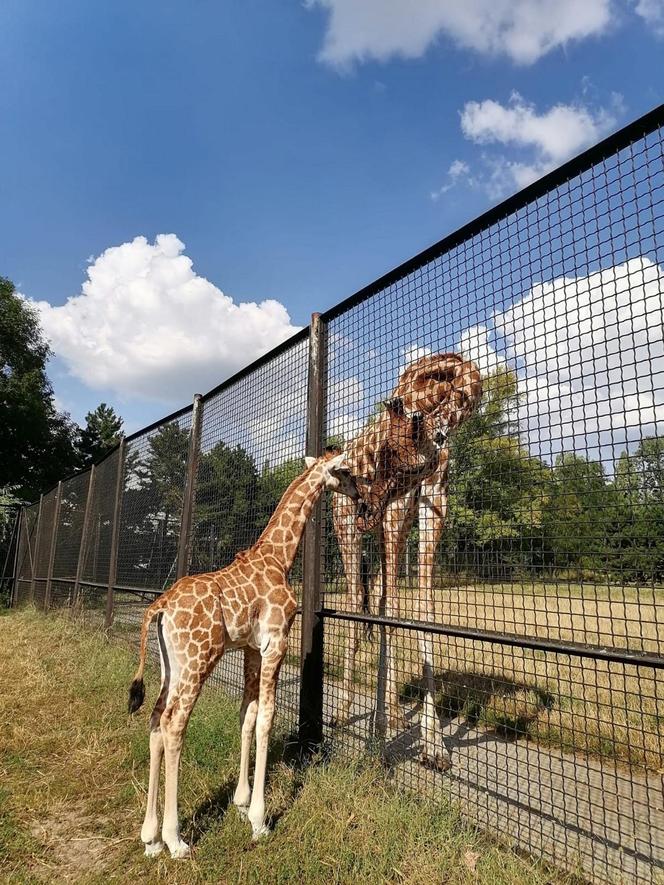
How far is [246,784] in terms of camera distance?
312cm

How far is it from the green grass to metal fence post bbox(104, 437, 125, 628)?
2974 mm

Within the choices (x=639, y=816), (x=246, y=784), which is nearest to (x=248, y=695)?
(x=246, y=784)

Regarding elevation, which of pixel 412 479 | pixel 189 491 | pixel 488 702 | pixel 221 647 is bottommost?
pixel 488 702

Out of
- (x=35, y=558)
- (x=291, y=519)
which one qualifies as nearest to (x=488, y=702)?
(x=291, y=519)

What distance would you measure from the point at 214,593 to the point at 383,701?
152 centimetres

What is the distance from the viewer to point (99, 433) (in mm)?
43406

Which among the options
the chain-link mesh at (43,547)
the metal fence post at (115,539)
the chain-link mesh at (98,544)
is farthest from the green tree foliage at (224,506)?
the chain-link mesh at (43,547)

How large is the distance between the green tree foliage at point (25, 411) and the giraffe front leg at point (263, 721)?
1984cm

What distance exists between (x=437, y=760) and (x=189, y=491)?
3762mm

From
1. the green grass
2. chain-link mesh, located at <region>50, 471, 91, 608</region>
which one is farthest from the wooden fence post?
the green grass

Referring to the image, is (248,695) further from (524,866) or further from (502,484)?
(502,484)

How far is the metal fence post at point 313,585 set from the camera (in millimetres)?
3912

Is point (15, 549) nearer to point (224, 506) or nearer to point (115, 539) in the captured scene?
point (115, 539)

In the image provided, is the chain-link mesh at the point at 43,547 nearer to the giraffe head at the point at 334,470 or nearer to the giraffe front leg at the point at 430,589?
the giraffe head at the point at 334,470
